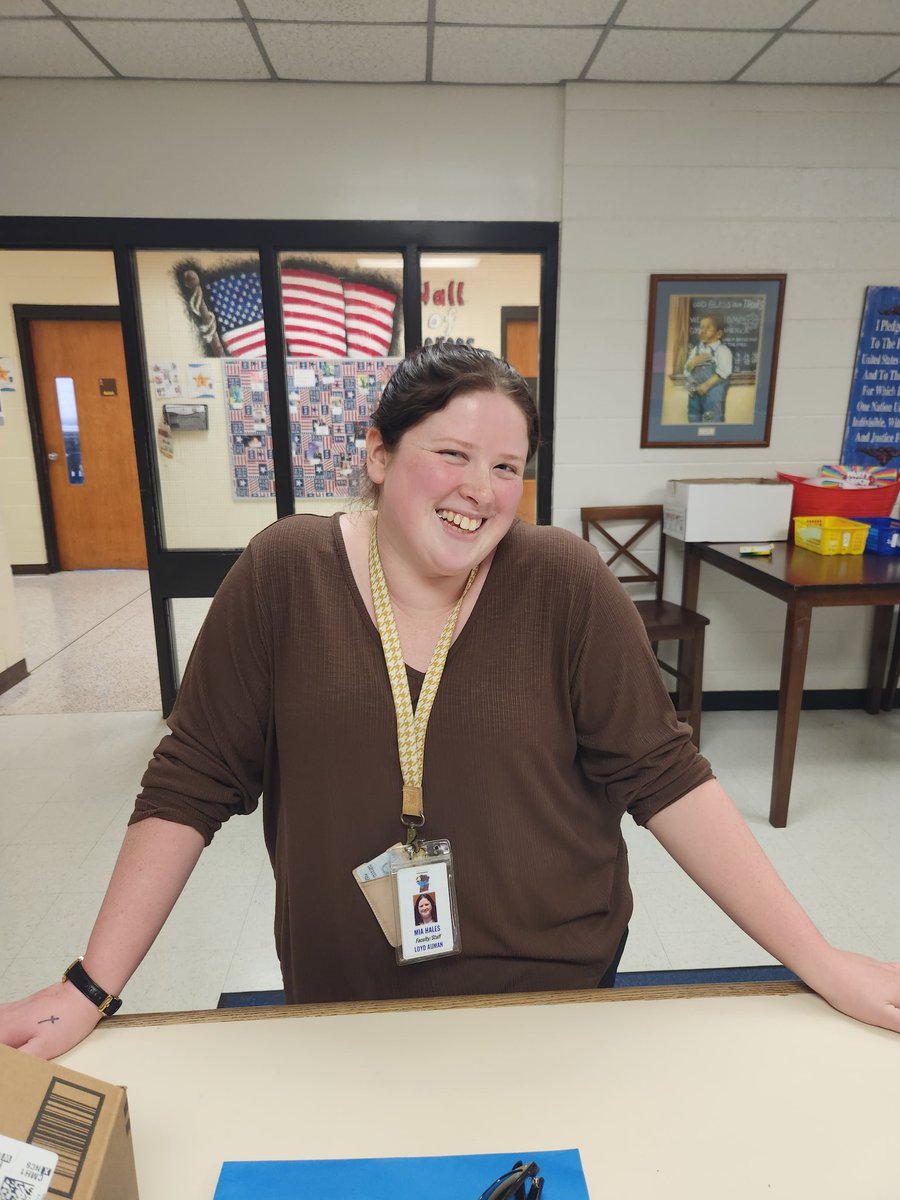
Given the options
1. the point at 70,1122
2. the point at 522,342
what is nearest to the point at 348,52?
the point at 70,1122

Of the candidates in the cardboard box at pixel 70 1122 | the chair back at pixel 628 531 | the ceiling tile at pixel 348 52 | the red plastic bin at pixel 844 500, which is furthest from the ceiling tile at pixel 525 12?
the cardboard box at pixel 70 1122

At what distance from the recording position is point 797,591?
2.47 meters

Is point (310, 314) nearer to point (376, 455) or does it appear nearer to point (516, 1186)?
point (376, 455)

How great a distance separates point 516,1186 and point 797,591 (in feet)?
7.34

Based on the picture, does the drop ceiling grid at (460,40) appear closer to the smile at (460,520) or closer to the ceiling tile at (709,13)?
the ceiling tile at (709,13)

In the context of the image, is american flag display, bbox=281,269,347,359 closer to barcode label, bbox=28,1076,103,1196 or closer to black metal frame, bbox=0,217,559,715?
black metal frame, bbox=0,217,559,715

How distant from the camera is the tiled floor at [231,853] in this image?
79.8 inches

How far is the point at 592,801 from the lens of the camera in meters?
1.02

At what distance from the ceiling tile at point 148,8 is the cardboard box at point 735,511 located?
243 cm

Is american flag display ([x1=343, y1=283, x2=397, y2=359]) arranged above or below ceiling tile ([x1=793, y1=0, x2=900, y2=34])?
below

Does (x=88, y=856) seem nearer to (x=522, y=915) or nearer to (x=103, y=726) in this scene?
(x=103, y=726)

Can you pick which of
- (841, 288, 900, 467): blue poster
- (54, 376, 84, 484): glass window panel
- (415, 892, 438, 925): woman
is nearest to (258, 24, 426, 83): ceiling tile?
(841, 288, 900, 467): blue poster

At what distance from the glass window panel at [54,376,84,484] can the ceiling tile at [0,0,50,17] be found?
4383mm

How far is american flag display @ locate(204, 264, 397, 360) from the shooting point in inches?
130
